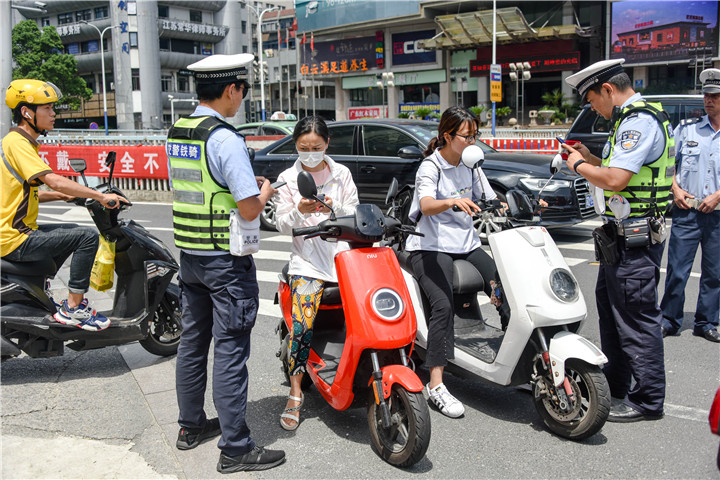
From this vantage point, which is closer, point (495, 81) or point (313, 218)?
point (313, 218)

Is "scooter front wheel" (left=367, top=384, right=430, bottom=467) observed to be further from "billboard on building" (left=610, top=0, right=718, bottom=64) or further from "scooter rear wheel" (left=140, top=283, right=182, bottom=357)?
"billboard on building" (left=610, top=0, right=718, bottom=64)

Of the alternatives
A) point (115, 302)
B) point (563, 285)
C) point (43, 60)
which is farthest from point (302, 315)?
point (43, 60)

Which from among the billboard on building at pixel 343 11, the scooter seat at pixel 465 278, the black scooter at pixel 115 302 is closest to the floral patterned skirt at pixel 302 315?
the scooter seat at pixel 465 278

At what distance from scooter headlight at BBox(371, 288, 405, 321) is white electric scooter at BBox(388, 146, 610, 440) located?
67 centimetres

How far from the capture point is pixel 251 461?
126 inches

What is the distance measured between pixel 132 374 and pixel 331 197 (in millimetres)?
1978

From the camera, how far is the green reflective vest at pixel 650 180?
3590 mm

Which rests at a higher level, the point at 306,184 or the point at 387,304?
the point at 306,184

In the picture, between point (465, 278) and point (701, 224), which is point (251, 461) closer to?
point (465, 278)

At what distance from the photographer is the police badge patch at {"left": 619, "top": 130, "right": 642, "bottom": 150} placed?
3492mm

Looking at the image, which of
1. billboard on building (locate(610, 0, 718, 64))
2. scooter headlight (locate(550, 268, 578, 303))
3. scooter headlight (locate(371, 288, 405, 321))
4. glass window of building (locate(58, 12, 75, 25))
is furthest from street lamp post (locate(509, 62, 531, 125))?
glass window of building (locate(58, 12, 75, 25))

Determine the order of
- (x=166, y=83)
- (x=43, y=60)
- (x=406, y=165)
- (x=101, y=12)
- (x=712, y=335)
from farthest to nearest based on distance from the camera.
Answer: (x=166, y=83) → (x=101, y=12) → (x=43, y=60) → (x=406, y=165) → (x=712, y=335)

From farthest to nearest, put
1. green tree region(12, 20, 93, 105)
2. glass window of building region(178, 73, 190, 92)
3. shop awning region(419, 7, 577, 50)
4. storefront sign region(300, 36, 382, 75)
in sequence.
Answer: glass window of building region(178, 73, 190, 92)
green tree region(12, 20, 93, 105)
storefront sign region(300, 36, 382, 75)
shop awning region(419, 7, 577, 50)

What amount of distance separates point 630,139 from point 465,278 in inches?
48.2
